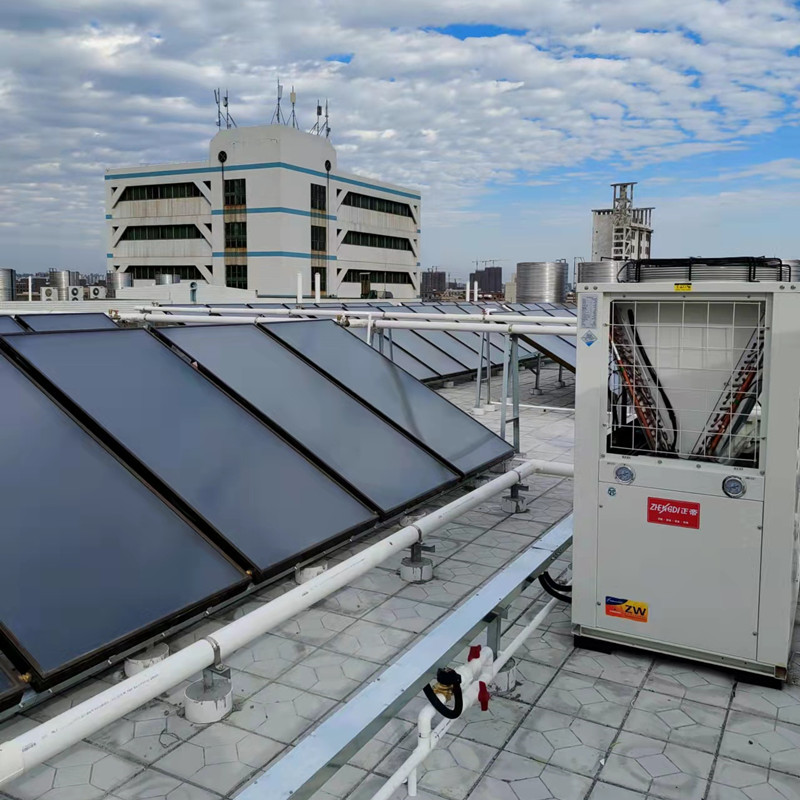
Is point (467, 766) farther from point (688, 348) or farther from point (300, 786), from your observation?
point (688, 348)

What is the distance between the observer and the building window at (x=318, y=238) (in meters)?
61.6

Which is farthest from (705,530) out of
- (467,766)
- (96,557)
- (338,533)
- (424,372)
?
(424,372)

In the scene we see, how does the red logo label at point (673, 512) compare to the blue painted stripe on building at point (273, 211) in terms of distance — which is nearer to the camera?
the red logo label at point (673, 512)

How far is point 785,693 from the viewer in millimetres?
3803

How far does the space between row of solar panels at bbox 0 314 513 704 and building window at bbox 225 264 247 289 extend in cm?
5455

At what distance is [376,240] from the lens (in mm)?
71375

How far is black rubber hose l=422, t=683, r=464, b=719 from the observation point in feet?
8.96

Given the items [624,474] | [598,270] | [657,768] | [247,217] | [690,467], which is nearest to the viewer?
[657,768]

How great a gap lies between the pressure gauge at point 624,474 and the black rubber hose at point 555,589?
33.5 inches

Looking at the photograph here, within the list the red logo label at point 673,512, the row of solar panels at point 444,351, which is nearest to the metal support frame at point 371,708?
the red logo label at point 673,512

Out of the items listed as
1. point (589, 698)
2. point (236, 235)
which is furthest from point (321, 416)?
point (236, 235)

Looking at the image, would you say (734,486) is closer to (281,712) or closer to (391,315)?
(281,712)

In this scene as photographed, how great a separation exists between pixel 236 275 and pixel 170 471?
58.1m

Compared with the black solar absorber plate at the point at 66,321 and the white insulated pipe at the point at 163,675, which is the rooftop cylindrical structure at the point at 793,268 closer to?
the white insulated pipe at the point at 163,675
